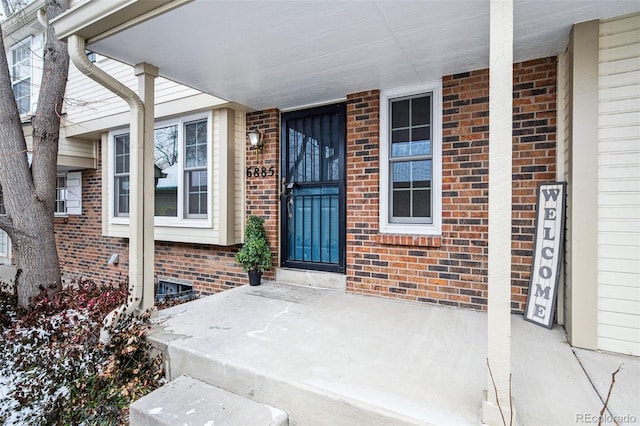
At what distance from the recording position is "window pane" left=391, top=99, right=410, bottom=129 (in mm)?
3559

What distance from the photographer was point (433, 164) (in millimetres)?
3363

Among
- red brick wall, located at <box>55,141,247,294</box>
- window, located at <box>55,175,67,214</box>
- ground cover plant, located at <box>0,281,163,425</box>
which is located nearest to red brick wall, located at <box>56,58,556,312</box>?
red brick wall, located at <box>55,141,247,294</box>

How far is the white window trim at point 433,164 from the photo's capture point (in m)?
3.32

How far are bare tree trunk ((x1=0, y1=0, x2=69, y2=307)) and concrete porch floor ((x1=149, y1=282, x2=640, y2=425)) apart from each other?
9.52ft

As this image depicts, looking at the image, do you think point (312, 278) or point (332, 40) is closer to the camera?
point (332, 40)

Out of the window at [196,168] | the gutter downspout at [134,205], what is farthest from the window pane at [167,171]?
the gutter downspout at [134,205]

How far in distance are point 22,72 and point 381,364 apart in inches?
390

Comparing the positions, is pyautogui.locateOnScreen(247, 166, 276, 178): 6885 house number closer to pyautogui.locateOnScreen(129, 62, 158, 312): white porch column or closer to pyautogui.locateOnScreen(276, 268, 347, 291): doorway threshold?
pyautogui.locateOnScreen(276, 268, 347, 291): doorway threshold

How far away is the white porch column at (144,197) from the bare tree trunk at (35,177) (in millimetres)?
2721

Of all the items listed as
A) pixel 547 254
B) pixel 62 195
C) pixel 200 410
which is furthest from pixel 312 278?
pixel 62 195

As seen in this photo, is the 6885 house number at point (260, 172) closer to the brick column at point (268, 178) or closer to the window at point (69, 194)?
the brick column at point (268, 178)

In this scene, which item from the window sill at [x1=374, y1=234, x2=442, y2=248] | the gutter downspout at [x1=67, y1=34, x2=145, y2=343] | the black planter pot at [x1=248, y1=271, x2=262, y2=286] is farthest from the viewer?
the black planter pot at [x1=248, y1=271, x2=262, y2=286]

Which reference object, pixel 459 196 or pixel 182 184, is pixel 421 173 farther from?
pixel 182 184

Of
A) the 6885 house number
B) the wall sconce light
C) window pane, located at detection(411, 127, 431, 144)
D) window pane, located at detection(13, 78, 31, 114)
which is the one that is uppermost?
window pane, located at detection(13, 78, 31, 114)
